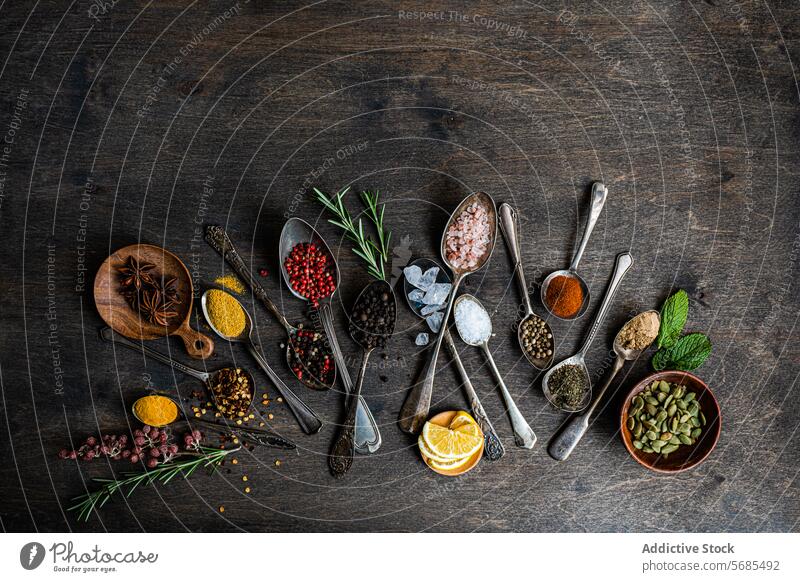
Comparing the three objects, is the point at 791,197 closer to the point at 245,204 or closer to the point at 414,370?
the point at 414,370

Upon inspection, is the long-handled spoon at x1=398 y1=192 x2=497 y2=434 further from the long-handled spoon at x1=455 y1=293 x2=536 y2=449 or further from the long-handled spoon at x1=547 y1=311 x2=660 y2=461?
the long-handled spoon at x1=547 y1=311 x2=660 y2=461

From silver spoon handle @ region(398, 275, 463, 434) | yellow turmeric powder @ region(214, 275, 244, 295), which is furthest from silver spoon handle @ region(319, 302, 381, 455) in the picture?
yellow turmeric powder @ region(214, 275, 244, 295)

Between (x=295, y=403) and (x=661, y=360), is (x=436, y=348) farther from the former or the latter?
(x=661, y=360)

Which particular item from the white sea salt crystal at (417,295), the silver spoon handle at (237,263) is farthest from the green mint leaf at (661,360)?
the silver spoon handle at (237,263)

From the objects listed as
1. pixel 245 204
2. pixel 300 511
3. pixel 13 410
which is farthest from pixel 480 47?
pixel 13 410

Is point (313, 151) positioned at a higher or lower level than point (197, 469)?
higher

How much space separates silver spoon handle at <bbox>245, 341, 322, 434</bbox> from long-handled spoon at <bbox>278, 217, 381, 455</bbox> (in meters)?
0.14

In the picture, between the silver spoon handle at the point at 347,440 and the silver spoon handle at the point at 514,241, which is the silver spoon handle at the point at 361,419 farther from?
the silver spoon handle at the point at 514,241

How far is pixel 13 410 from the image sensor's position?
1721 mm

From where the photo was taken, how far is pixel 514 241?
170cm

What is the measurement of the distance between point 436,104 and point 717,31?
965mm

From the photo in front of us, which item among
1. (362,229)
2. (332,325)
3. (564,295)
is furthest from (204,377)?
(564,295)

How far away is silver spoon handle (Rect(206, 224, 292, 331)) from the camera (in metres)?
1.68
